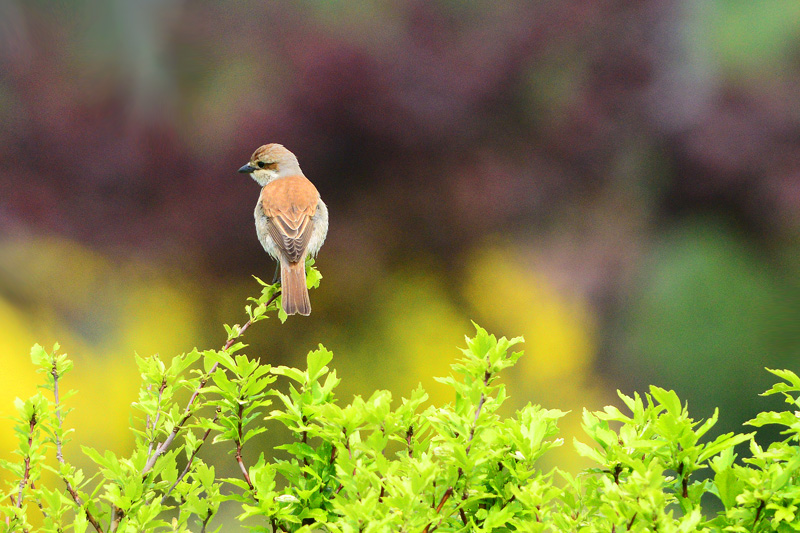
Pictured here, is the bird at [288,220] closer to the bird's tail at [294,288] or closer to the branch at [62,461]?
the bird's tail at [294,288]

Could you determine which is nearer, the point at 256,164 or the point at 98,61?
the point at 256,164

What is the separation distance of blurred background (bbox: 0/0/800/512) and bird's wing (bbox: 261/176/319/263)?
1594mm

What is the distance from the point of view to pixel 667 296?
5.46 metres

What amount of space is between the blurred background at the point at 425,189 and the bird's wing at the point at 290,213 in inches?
62.8

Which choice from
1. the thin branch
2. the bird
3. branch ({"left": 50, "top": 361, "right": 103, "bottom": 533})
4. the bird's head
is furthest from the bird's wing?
the thin branch

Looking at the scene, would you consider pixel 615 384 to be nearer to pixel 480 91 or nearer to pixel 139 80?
pixel 480 91

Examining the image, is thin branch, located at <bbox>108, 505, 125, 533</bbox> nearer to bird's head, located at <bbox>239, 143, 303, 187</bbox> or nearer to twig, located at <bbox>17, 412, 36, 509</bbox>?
twig, located at <bbox>17, 412, 36, 509</bbox>

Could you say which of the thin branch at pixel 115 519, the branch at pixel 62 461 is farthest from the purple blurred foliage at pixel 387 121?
the thin branch at pixel 115 519

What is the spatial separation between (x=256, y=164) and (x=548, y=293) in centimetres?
268

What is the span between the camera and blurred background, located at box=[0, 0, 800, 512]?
491cm

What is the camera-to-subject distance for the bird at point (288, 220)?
9.25ft

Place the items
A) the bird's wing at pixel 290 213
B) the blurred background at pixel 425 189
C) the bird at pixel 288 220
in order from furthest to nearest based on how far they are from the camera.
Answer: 1. the blurred background at pixel 425 189
2. the bird's wing at pixel 290 213
3. the bird at pixel 288 220

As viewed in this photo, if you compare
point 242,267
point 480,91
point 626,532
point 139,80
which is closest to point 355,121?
point 480,91

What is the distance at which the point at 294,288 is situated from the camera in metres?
2.81
